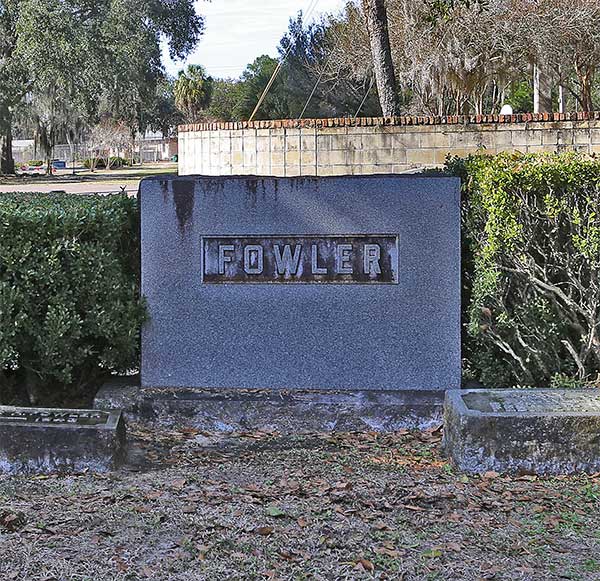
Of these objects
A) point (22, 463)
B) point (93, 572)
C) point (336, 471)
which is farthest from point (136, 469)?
point (93, 572)

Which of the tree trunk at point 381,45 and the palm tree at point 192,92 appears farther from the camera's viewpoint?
the palm tree at point 192,92

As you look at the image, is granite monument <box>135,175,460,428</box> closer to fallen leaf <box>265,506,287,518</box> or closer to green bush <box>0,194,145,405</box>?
green bush <box>0,194,145,405</box>

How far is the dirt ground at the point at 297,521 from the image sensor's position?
11.0ft

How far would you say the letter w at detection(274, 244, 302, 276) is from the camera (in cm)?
552

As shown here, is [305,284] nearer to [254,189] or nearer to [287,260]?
[287,260]

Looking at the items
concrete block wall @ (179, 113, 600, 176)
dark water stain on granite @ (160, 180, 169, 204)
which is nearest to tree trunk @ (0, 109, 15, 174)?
concrete block wall @ (179, 113, 600, 176)

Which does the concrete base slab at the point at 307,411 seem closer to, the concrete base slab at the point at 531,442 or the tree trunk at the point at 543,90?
the concrete base slab at the point at 531,442

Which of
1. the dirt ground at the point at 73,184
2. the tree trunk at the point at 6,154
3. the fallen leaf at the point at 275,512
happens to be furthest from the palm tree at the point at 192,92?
the fallen leaf at the point at 275,512

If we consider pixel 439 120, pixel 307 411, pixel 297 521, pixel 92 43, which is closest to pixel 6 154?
pixel 92 43

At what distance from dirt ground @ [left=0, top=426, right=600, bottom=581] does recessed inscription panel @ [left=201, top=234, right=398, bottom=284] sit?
1110mm

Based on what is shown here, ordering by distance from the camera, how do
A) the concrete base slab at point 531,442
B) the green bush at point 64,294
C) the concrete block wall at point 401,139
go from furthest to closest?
the concrete block wall at point 401,139 < the green bush at point 64,294 < the concrete base slab at point 531,442

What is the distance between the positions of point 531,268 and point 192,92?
76.6 metres

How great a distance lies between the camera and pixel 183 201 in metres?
5.54

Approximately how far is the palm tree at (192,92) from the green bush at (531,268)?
74.5m
